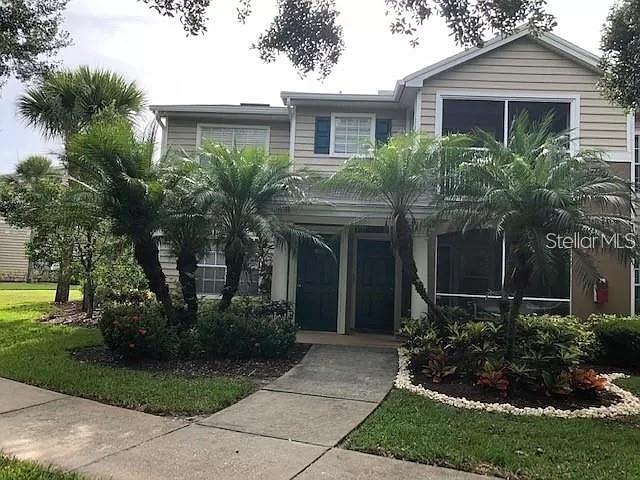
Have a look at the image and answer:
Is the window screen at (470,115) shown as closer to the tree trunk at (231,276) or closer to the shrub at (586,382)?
the tree trunk at (231,276)

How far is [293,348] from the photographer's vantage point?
9.83 metres

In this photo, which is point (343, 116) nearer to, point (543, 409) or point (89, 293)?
point (89, 293)

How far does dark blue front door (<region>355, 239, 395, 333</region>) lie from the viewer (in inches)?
502

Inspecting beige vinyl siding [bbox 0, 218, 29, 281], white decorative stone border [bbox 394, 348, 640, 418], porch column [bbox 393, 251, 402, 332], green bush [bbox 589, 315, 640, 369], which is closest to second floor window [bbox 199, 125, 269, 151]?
porch column [bbox 393, 251, 402, 332]

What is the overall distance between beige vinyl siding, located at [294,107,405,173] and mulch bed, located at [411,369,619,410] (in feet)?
24.5

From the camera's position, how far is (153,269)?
31.3ft

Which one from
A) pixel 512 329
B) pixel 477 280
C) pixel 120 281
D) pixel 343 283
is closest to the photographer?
pixel 512 329

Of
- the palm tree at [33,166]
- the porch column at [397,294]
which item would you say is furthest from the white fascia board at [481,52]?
the palm tree at [33,166]

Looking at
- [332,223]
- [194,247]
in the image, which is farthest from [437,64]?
[194,247]

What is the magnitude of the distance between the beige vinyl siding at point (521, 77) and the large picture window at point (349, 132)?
2.04m

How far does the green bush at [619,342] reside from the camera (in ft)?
29.7

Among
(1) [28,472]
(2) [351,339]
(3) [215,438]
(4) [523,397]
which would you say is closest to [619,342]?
(4) [523,397]

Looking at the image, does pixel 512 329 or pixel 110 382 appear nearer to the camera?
pixel 110 382

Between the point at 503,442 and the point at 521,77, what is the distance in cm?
927
